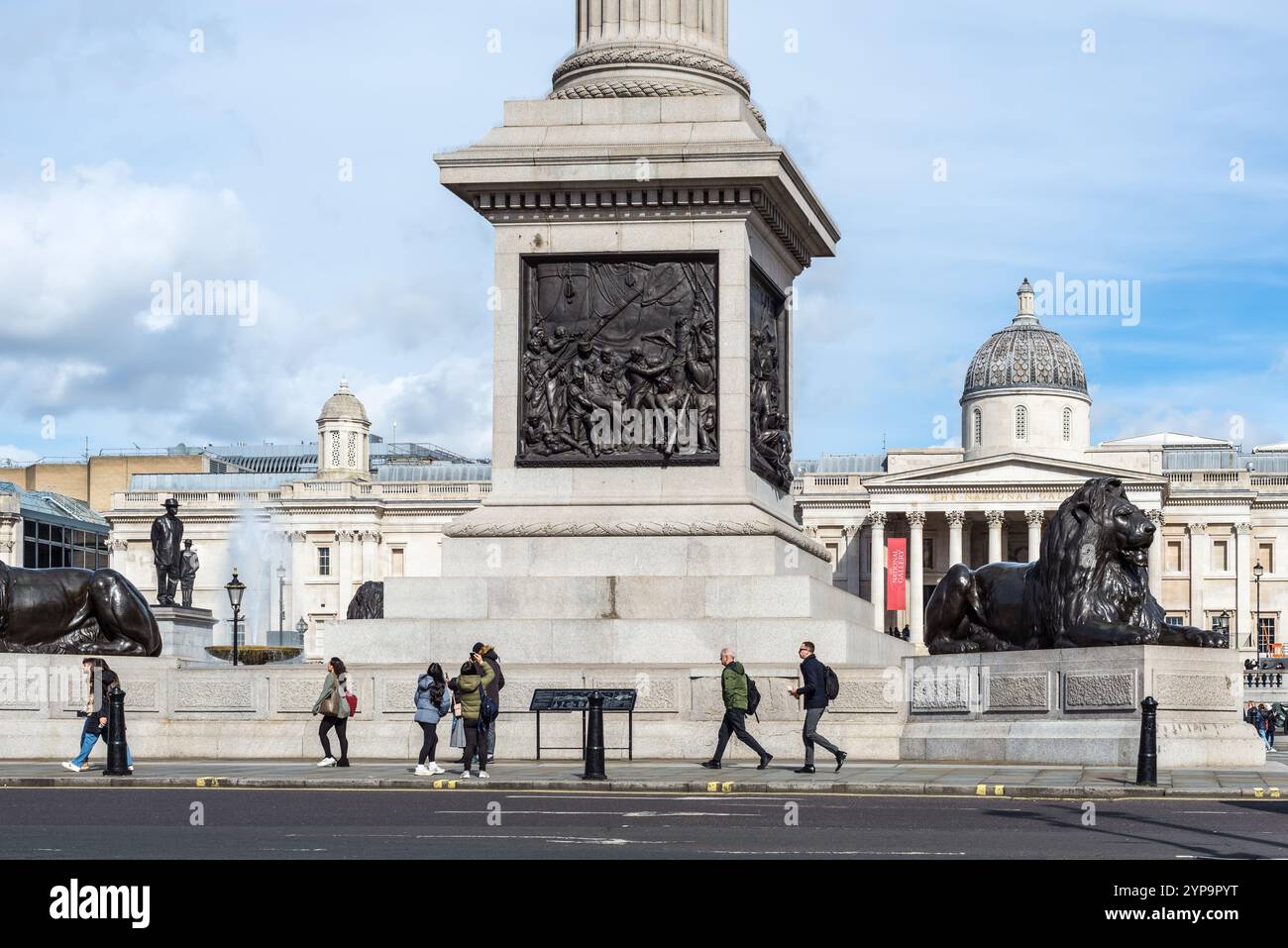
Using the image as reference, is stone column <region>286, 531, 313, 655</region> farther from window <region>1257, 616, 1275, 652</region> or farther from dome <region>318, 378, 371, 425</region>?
window <region>1257, 616, 1275, 652</region>

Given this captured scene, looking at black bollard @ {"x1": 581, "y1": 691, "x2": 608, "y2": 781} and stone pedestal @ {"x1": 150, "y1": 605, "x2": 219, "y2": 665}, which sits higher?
stone pedestal @ {"x1": 150, "y1": 605, "x2": 219, "y2": 665}

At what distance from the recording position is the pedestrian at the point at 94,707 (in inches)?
1069

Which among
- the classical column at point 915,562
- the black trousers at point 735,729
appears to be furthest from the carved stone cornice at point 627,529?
the classical column at point 915,562

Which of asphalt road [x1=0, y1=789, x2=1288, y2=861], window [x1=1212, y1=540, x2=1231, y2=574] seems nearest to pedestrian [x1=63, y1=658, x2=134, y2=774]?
asphalt road [x1=0, y1=789, x2=1288, y2=861]

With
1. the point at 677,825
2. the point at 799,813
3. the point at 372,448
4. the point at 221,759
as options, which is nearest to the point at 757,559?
the point at 221,759

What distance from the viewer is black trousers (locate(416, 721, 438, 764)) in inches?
1020

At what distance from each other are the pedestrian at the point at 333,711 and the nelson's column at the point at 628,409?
1978mm

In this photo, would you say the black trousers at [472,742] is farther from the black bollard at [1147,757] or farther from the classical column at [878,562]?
the classical column at [878,562]

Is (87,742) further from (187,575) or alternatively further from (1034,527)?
(1034,527)

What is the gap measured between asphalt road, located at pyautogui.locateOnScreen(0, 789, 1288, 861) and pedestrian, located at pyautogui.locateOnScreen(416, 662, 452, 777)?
2892 mm
